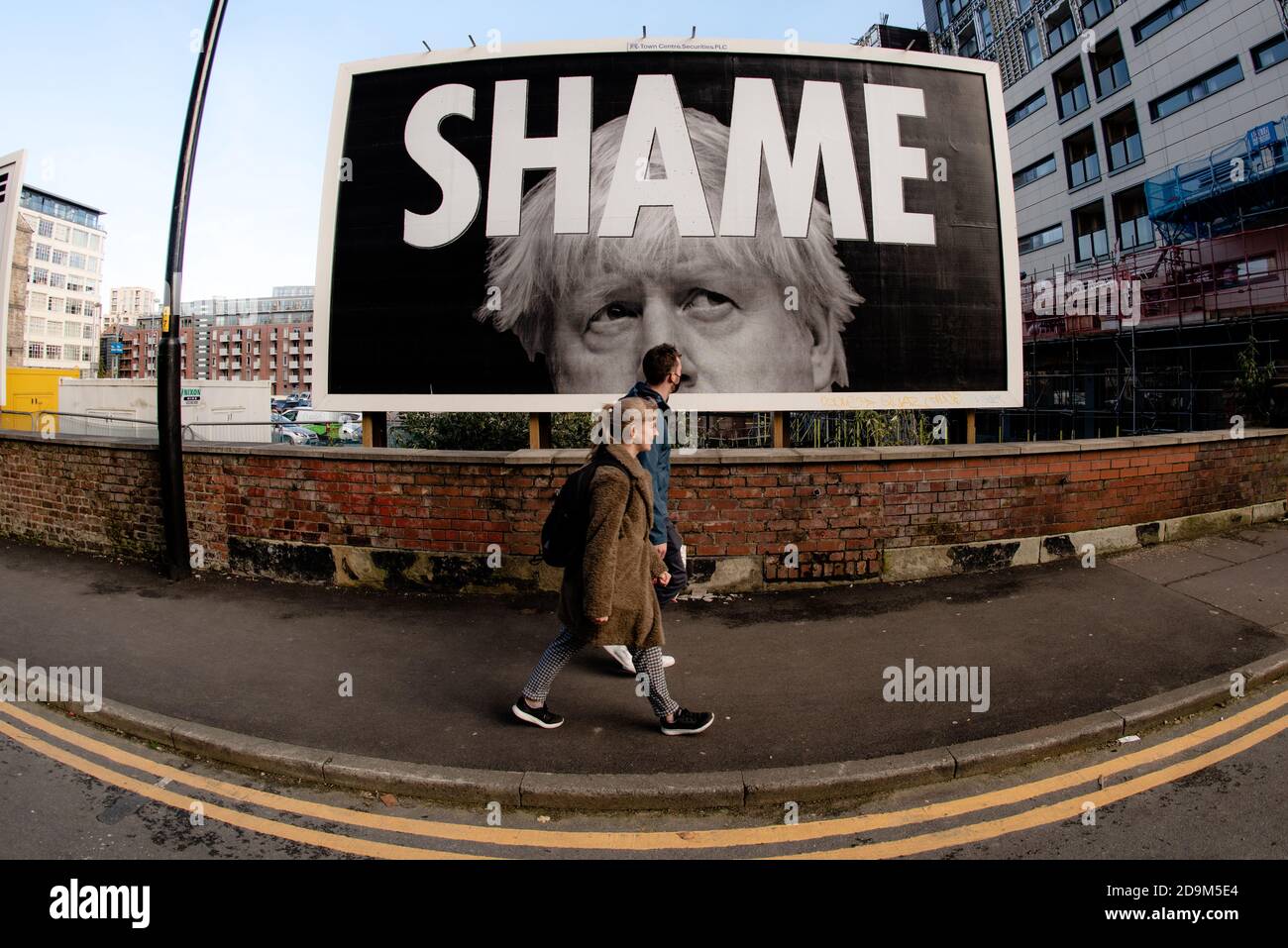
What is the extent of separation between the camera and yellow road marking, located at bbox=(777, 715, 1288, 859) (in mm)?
3006

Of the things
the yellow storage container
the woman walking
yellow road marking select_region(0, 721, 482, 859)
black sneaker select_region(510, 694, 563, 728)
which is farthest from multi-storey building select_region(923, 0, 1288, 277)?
the yellow storage container

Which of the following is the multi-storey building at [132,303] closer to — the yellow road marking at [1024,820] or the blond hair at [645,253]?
the blond hair at [645,253]

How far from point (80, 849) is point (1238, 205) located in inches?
1077

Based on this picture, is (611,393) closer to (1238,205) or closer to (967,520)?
(967,520)

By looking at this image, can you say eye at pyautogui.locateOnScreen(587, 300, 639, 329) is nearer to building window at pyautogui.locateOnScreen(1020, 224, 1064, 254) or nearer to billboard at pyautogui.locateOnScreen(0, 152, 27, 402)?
billboard at pyautogui.locateOnScreen(0, 152, 27, 402)

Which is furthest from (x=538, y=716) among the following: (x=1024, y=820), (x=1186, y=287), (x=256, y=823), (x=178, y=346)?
(x=1186, y=287)

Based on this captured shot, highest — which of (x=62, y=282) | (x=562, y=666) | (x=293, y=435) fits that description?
(x=62, y=282)

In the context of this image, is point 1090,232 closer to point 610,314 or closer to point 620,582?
point 610,314

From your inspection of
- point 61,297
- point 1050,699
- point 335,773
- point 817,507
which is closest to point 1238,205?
point 817,507

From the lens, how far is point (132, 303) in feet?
634

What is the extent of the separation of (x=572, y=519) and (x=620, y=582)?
0.41 metres

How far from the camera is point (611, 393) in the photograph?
7539 mm

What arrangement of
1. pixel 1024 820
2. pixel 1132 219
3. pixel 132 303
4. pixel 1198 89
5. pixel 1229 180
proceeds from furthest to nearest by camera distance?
pixel 132 303
pixel 1132 219
pixel 1198 89
pixel 1229 180
pixel 1024 820

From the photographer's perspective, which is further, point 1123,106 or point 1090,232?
point 1090,232
